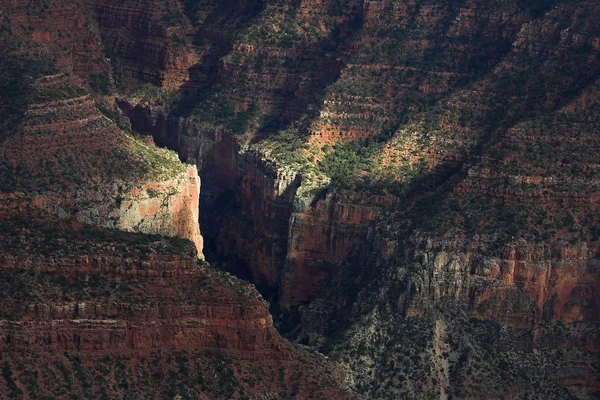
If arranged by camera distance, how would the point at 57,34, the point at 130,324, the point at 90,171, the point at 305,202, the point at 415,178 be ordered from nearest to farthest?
1. the point at 130,324
2. the point at 90,171
3. the point at 415,178
4. the point at 305,202
5. the point at 57,34

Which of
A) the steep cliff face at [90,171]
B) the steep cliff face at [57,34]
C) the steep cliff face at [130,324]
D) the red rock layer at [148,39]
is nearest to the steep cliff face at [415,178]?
the red rock layer at [148,39]

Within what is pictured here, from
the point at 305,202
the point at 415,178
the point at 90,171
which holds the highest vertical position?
the point at 415,178

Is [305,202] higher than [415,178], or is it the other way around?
[415,178]

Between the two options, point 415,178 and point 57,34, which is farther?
point 57,34

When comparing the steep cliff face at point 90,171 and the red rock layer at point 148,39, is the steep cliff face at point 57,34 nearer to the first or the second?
the red rock layer at point 148,39

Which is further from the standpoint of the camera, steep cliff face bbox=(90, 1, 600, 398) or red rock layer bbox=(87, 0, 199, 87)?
red rock layer bbox=(87, 0, 199, 87)

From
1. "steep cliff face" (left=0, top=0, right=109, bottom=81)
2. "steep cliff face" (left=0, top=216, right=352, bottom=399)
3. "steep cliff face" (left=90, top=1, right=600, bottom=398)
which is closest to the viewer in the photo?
"steep cliff face" (left=0, top=216, right=352, bottom=399)

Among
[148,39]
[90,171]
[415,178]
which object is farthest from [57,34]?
[415,178]

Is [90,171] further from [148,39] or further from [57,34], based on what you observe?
[148,39]

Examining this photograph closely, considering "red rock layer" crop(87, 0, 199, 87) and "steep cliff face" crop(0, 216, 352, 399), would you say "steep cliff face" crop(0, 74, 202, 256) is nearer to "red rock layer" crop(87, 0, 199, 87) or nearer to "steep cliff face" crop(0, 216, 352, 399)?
"steep cliff face" crop(0, 216, 352, 399)

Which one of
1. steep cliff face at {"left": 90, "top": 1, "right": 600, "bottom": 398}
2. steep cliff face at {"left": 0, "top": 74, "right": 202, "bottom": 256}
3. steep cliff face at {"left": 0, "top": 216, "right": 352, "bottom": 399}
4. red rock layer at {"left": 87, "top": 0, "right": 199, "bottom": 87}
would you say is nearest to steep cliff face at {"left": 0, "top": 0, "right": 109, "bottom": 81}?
red rock layer at {"left": 87, "top": 0, "right": 199, "bottom": 87}
